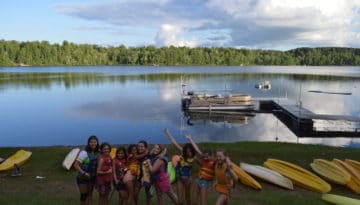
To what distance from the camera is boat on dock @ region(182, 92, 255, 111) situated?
3944 cm

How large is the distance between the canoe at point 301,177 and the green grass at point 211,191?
25cm

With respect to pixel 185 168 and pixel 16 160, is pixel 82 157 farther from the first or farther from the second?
pixel 16 160

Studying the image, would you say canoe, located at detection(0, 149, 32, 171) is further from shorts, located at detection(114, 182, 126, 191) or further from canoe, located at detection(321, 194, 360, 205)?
canoe, located at detection(321, 194, 360, 205)

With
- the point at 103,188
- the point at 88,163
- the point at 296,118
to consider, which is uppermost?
the point at 88,163

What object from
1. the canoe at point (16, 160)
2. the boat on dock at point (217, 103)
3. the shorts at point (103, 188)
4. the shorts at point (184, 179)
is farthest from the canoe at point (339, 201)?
the boat on dock at point (217, 103)

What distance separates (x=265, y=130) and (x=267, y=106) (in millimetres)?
13404

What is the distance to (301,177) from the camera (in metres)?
11.8

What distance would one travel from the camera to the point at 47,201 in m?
8.81

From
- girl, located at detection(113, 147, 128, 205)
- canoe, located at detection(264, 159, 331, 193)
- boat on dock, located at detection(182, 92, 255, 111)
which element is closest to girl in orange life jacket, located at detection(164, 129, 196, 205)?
girl, located at detection(113, 147, 128, 205)

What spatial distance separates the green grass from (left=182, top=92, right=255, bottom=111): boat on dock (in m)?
21.8

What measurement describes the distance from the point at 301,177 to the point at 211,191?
3505mm

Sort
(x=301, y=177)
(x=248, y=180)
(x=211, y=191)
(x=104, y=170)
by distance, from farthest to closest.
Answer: (x=301, y=177) → (x=248, y=180) → (x=211, y=191) → (x=104, y=170)

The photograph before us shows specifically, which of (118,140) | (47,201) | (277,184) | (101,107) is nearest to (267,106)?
(101,107)

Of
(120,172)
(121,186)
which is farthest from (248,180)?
(120,172)
